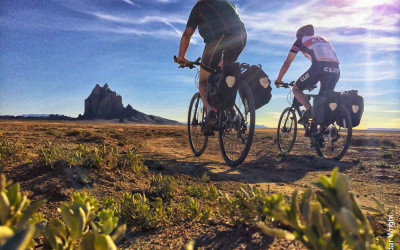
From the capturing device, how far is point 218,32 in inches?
161

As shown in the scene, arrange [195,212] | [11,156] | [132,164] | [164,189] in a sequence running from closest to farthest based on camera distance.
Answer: [195,212] → [164,189] → [132,164] → [11,156]

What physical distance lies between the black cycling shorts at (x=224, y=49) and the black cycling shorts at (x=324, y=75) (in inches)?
90.2

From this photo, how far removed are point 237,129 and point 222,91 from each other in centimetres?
72

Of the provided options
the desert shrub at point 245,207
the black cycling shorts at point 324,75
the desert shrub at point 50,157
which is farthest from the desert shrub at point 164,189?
the black cycling shorts at point 324,75

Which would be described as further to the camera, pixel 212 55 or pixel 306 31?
pixel 306 31

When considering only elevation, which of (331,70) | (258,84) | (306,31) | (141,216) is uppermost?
(306,31)

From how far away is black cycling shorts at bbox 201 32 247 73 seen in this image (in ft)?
13.5

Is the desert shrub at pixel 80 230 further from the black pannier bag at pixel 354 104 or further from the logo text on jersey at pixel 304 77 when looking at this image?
the black pannier bag at pixel 354 104

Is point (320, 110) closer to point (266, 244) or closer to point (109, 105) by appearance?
point (266, 244)

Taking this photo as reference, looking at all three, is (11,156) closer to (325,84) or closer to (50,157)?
(50,157)

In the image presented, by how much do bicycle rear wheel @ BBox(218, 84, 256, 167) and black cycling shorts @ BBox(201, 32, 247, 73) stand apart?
1.75 ft

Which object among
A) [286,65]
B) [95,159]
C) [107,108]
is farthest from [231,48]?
[107,108]

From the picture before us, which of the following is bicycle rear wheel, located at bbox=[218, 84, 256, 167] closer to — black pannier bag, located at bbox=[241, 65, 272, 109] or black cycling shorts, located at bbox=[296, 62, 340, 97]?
black pannier bag, located at bbox=[241, 65, 272, 109]

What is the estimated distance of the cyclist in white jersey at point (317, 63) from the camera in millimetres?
5637
